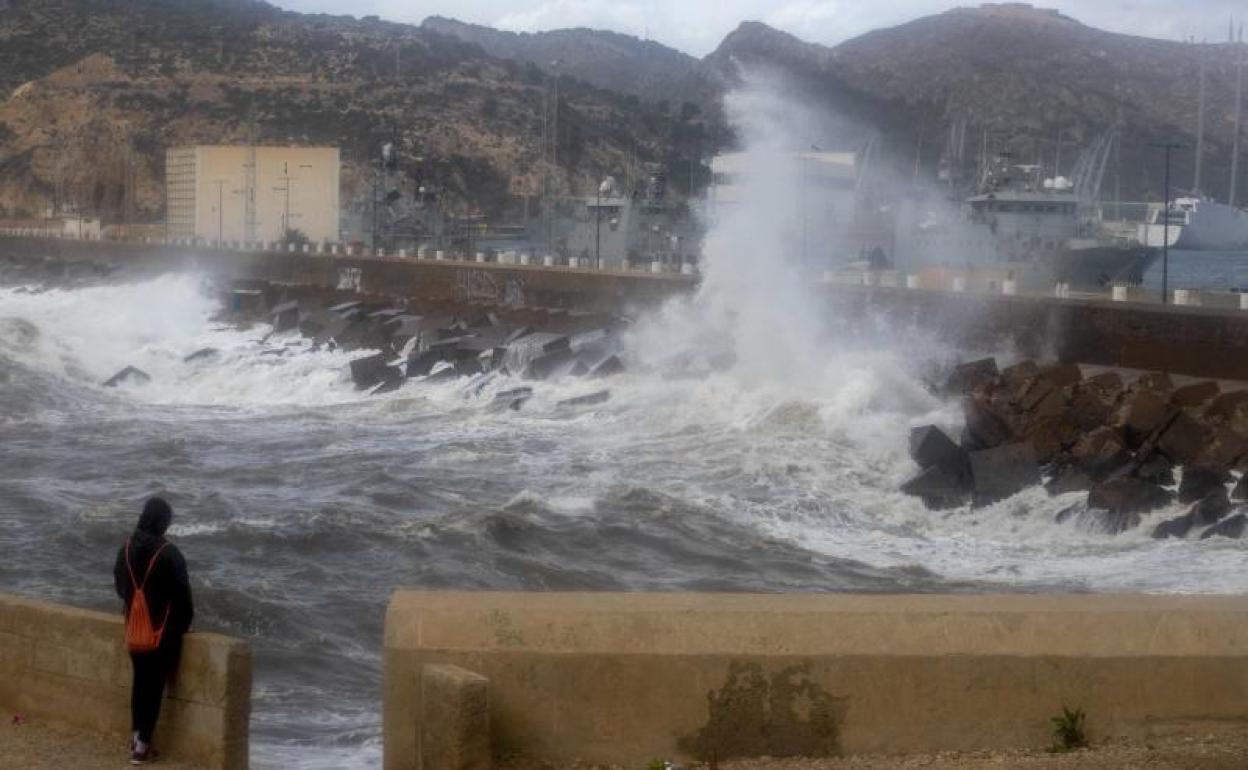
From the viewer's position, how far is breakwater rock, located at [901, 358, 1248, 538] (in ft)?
47.1

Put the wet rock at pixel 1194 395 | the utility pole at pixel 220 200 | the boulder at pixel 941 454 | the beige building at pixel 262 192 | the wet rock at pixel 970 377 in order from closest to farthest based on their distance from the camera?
the boulder at pixel 941 454
the wet rock at pixel 1194 395
the wet rock at pixel 970 377
the beige building at pixel 262 192
the utility pole at pixel 220 200

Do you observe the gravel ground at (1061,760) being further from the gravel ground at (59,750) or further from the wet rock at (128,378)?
the wet rock at (128,378)

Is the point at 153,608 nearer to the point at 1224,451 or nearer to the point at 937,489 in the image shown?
the point at 937,489

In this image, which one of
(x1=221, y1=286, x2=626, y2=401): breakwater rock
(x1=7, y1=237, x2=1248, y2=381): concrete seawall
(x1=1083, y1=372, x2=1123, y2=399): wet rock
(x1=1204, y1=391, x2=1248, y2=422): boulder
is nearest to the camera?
(x1=1204, y1=391, x2=1248, y2=422): boulder

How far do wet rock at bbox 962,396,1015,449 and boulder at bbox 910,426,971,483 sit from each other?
0.70 m

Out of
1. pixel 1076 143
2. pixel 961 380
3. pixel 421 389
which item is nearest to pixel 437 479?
pixel 961 380

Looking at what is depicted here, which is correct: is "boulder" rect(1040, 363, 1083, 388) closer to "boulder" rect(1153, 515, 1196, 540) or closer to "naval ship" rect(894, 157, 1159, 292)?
"boulder" rect(1153, 515, 1196, 540)

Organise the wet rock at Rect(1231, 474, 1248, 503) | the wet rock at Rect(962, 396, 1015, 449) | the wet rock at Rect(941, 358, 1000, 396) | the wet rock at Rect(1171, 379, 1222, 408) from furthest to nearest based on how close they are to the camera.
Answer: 1. the wet rock at Rect(941, 358, 1000, 396)
2. the wet rock at Rect(1171, 379, 1222, 408)
3. the wet rock at Rect(962, 396, 1015, 449)
4. the wet rock at Rect(1231, 474, 1248, 503)

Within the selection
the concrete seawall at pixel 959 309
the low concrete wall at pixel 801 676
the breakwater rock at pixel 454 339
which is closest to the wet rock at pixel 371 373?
the breakwater rock at pixel 454 339

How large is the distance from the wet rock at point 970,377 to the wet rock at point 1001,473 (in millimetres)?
4091

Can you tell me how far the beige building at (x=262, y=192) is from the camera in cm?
6266

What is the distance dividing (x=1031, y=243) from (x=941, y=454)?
24.9m

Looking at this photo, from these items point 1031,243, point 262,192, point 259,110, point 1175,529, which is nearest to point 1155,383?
point 1175,529

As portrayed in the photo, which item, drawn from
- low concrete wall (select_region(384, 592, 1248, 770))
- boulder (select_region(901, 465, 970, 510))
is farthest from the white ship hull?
low concrete wall (select_region(384, 592, 1248, 770))
